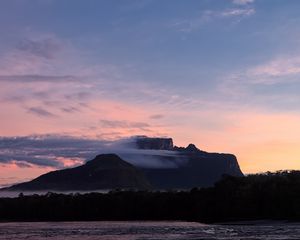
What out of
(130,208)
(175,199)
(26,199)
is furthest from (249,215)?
(26,199)

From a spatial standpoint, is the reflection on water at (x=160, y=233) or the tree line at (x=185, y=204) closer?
the reflection on water at (x=160, y=233)

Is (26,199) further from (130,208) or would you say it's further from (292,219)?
(292,219)

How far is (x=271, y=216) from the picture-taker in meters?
132

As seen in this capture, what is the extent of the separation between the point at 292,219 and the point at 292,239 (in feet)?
194

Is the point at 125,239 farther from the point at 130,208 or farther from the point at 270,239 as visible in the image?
the point at 130,208

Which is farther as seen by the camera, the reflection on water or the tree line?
the tree line

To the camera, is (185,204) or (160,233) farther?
(185,204)

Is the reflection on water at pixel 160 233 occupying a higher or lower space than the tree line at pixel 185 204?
lower

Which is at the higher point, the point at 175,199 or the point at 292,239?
the point at 175,199

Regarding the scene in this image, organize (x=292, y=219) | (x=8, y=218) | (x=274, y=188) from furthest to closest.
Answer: (x=8, y=218) → (x=274, y=188) → (x=292, y=219)

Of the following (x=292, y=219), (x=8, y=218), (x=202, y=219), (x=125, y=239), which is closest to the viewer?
(x=125, y=239)

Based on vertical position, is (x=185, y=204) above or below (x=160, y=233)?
above

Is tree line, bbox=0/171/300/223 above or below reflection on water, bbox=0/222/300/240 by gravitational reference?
above

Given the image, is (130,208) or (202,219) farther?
(130,208)
